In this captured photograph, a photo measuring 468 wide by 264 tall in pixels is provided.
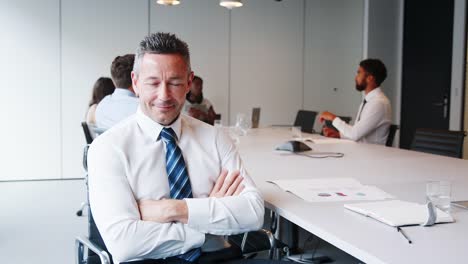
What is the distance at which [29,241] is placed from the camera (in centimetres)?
406

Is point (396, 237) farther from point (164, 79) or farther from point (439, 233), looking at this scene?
point (164, 79)

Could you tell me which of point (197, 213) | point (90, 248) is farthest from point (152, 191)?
point (90, 248)

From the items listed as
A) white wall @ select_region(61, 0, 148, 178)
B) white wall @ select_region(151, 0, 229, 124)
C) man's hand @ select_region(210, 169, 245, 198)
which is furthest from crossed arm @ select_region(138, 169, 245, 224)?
white wall @ select_region(151, 0, 229, 124)

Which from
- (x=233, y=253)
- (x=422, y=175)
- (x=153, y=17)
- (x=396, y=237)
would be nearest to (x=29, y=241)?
(x=233, y=253)

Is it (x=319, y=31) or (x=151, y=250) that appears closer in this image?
(x=151, y=250)

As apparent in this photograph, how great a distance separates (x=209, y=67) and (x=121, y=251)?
6063 millimetres

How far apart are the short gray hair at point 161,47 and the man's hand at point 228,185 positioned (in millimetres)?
441

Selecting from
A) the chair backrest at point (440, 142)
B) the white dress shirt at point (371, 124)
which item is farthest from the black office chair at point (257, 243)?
the white dress shirt at point (371, 124)

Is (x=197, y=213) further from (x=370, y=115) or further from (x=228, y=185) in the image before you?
(x=370, y=115)

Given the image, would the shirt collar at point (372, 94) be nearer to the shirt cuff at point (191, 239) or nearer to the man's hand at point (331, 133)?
the man's hand at point (331, 133)

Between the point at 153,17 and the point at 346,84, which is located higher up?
the point at 153,17

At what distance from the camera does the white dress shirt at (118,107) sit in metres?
3.47

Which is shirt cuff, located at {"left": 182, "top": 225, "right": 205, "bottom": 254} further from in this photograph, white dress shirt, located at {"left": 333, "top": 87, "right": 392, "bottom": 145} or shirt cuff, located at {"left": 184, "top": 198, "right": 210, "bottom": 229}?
white dress shirt, located at {"left": 333, "top": 87, "right": 392, "bottom": 145}

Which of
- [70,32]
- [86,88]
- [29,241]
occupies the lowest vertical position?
[29,241]
